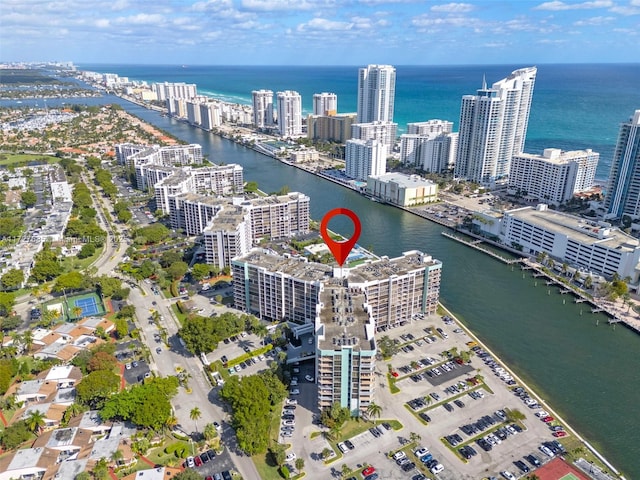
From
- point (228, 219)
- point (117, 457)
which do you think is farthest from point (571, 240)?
point (117, 457)

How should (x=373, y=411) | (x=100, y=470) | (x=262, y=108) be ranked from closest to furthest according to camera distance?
(x=100, y=470), (x=373, y=411), (x=262, y=108)

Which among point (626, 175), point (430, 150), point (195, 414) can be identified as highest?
point (626, 175)

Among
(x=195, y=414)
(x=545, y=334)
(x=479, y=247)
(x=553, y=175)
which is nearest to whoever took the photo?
(x=195, y=414)

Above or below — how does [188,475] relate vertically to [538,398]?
above

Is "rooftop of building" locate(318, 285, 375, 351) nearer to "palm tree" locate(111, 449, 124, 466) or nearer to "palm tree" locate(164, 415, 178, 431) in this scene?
"palm tree" locate(164, 415, 178, 431)

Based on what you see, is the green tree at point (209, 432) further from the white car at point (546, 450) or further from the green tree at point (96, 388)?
the white car at point (546, 450)

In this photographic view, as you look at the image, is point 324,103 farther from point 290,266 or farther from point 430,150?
point 290,266
